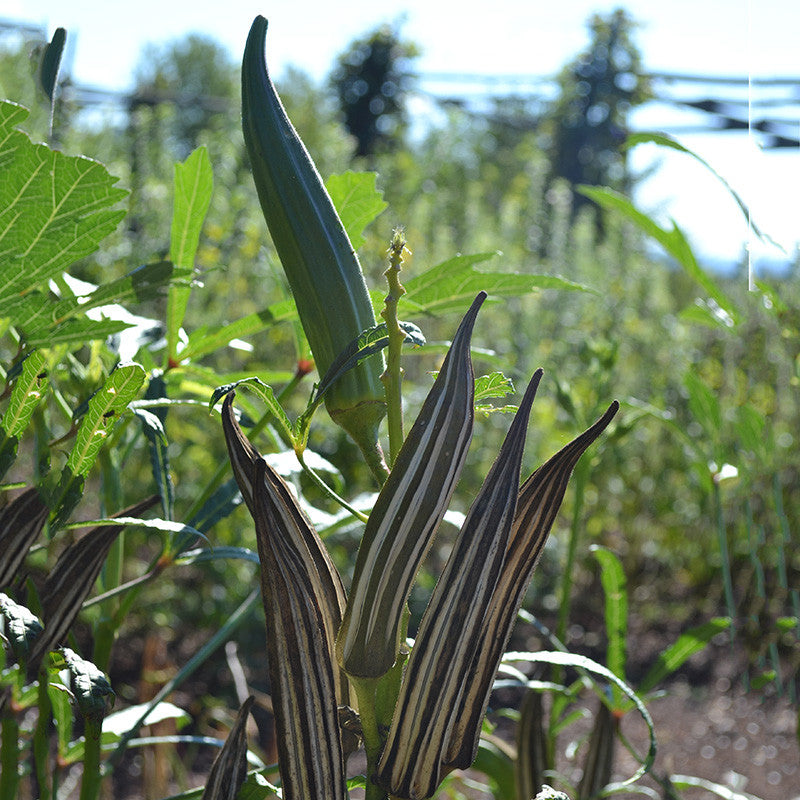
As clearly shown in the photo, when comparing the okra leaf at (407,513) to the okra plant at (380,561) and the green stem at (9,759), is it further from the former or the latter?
the green stem at (9,759)

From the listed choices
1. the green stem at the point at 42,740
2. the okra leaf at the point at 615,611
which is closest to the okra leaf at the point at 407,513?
the green stem at the point at 42,740

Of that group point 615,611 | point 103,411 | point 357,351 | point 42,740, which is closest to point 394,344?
point 357,351

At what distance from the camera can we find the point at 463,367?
1.04 ft

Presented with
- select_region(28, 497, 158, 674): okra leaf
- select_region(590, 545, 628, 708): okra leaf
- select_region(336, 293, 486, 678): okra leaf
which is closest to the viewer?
select_region(336, 293, 486, 678): okra leaf

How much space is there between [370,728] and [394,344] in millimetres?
151

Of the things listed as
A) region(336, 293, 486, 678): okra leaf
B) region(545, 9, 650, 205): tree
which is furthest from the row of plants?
region(545, 9, 650, 205): tree

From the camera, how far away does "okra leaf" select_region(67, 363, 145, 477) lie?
378 millimetres

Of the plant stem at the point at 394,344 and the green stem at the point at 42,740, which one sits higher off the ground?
the plant stem at the point at 394,344

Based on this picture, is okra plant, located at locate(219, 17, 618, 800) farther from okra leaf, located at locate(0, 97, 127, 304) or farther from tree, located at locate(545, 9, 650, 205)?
tree, located at locate(545, 9, 650, 205)

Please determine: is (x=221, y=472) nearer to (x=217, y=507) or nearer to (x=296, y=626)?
(x=217, y=507)

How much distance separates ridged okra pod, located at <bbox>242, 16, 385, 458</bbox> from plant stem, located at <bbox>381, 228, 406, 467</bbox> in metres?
0.02

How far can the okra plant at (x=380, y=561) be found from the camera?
32 cm

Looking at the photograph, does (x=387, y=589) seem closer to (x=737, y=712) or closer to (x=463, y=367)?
(x=463, y=367)

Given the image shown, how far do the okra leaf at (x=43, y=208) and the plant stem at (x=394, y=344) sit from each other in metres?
0.13
